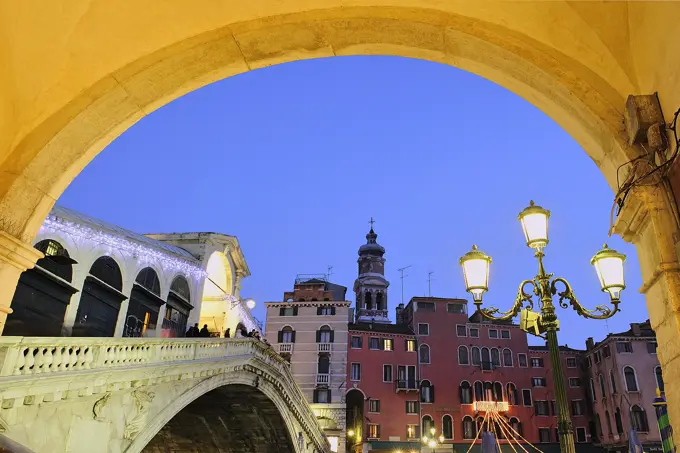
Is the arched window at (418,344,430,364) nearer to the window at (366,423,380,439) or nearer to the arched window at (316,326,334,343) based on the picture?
the window at (366,423,380,439)

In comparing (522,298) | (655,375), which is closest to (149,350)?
(522,298)

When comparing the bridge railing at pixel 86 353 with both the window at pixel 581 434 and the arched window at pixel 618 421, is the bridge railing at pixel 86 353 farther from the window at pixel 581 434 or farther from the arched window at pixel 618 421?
the window at pixel 581 434

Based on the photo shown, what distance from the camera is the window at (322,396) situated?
3340 centimetres

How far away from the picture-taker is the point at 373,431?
33.0 meters

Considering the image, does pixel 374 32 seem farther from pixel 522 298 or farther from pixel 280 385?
pixel 280 385

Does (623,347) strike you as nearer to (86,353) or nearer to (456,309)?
(456,309)

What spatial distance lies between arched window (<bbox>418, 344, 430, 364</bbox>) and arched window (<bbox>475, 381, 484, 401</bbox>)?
3.78 meters

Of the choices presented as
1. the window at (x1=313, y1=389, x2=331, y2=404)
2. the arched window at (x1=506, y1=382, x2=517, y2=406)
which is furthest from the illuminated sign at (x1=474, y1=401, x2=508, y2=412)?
the window at (x1=313, y1=389, x2=331, y2=404)

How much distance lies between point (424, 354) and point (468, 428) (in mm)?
5610

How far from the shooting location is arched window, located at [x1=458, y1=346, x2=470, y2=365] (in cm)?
3594

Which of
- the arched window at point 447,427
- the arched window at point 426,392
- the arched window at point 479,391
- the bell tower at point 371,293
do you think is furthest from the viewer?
the bell tower at point 371,293

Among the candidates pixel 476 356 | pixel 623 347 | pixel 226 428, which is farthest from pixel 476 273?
pixel 623 347

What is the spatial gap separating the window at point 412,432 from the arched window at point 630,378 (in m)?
13.7

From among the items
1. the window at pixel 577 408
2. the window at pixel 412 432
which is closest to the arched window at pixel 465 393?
the window at pixel 412 432
